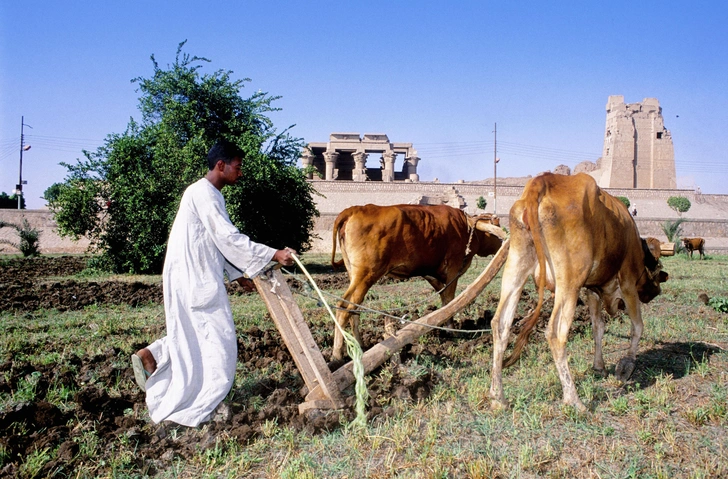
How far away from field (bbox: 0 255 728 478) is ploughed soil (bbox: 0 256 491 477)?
12mm

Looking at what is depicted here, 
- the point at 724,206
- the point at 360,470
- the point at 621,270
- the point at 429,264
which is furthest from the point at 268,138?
the point at 724,206

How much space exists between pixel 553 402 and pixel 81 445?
3.36m

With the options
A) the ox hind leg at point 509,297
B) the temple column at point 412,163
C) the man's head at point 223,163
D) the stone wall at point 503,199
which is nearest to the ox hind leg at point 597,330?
the ox hind leg at point 509,297

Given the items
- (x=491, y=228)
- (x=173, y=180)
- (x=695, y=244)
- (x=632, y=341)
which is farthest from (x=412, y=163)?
(x=632, y=341)

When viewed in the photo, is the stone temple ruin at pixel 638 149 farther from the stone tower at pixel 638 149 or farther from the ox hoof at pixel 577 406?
the ox hoof at pixel 577 406

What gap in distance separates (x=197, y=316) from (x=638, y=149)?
2216 inches

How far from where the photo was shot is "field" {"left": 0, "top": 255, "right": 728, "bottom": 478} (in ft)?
11.2

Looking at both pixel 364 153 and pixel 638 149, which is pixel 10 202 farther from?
pixel 638 149

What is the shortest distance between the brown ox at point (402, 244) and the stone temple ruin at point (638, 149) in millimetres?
49740

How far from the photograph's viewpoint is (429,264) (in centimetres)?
681

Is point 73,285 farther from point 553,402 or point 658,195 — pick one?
point 658,195

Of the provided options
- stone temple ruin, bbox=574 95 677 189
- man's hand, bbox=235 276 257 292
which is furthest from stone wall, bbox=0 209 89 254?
stone temple ruin, bbox=574 95 677 189

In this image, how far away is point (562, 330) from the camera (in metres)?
4.52

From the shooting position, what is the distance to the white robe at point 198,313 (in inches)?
156
